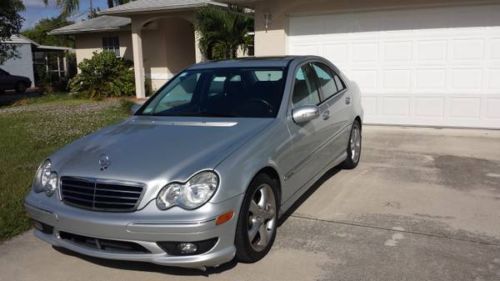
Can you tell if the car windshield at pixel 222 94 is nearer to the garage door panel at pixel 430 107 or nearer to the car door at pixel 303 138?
the car door at pixel 303 138

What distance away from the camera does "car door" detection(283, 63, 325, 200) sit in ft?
14.5

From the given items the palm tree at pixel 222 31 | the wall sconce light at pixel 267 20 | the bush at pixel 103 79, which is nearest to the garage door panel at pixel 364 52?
the wall sconce light at pixel 267 20

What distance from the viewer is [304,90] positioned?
4992mm

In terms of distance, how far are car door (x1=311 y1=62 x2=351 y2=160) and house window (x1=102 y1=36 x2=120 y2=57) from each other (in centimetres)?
1731

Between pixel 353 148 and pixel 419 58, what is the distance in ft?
13.2

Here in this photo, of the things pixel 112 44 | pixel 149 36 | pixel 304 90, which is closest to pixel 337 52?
pixel 304 90

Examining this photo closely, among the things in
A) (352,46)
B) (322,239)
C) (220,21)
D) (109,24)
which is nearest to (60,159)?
(322,239)

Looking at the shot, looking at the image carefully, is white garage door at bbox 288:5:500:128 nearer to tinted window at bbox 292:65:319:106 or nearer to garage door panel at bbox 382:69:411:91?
garage door panel at bbox 382:69:411:91

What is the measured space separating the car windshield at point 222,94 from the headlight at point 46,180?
1320 mm

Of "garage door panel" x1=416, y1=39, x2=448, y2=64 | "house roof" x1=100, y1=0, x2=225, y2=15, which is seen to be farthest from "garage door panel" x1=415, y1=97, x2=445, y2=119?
"house roof" x1=100, y1=0, x2=225, y2=15

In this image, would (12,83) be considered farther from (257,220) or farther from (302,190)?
(257,220)

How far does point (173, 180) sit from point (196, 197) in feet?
0.65

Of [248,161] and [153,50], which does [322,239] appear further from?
[153,50]

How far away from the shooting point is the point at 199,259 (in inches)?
130
